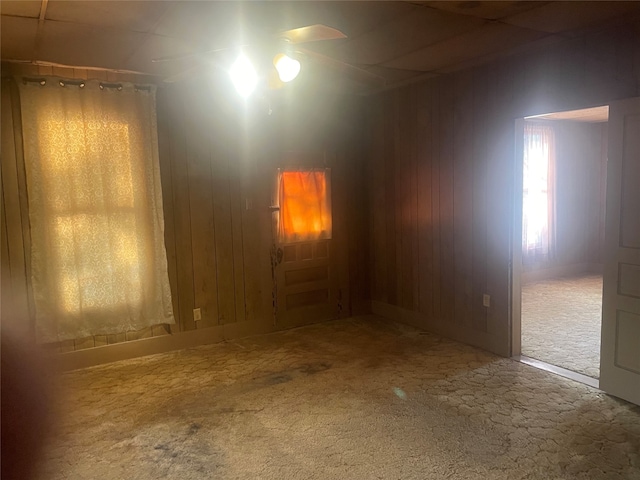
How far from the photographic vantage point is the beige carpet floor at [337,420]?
8.50ft

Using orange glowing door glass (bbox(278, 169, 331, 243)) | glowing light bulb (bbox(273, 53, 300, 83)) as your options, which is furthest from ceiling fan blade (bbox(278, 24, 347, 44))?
orange glowing door glass (bbox(278, 169, 331, 243))

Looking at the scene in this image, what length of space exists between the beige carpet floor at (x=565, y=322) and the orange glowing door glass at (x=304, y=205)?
92.9 inches

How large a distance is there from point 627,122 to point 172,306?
3.88 metres

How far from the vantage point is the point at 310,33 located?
2408mm

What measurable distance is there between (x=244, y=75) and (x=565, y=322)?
4.31 meters

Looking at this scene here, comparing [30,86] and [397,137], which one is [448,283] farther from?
[30,86]

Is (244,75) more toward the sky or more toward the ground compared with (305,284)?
more toward the sky

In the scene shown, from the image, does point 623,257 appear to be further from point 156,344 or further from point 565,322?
point 156,344

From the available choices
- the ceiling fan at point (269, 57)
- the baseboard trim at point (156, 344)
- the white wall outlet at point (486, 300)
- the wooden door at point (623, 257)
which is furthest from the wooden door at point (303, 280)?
the wooden door at point (623, 257)

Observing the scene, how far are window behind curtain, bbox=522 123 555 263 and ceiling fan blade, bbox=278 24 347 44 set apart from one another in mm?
5609

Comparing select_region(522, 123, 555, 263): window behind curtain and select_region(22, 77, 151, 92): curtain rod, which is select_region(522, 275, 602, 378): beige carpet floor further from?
select_region(22, 77, 151, 92): curtain rod

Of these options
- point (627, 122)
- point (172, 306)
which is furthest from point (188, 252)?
point (627, 122)

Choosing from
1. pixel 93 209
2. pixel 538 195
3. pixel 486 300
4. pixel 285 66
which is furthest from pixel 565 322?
pixel 93 209

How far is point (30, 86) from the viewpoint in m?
3.75
